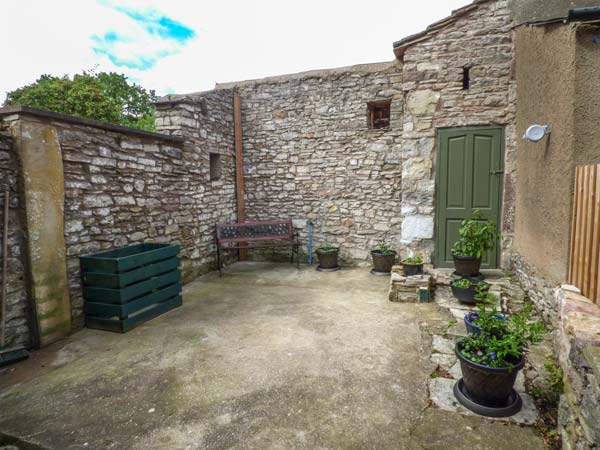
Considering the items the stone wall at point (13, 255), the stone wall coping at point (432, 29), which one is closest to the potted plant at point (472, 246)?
the stone wall coping at point (432, 29)

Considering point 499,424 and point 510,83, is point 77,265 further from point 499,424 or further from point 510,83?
point 510,83

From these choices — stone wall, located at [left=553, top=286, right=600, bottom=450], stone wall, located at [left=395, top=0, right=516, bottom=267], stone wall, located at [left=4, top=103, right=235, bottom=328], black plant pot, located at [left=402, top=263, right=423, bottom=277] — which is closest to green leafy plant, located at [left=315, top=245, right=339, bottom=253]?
stone wall, located at [left=395, top=0, right=516, bottom=267]

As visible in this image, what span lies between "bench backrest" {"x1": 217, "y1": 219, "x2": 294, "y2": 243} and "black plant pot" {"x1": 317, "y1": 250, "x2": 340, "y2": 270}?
0.70 m

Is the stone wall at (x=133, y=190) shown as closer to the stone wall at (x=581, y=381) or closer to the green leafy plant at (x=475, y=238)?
the green leafy plant at (x=475, y=238)

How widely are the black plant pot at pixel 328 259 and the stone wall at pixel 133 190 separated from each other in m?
1.93

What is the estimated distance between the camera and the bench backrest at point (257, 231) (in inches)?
245

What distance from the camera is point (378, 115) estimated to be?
623 cm

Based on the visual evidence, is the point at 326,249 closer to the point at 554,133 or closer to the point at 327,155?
the point at 327,155

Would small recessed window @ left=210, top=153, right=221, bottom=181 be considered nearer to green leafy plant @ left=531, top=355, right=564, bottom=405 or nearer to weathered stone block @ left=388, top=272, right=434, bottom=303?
weathered stone block @ left=388, top=272, right=434, bottom=303

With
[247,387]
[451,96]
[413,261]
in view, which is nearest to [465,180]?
[451,96]

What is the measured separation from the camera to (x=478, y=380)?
2.19 metres

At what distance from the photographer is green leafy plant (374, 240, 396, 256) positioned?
5845mm

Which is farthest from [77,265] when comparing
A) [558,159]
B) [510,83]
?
[510,83]

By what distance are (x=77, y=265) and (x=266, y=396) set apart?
2578mm
